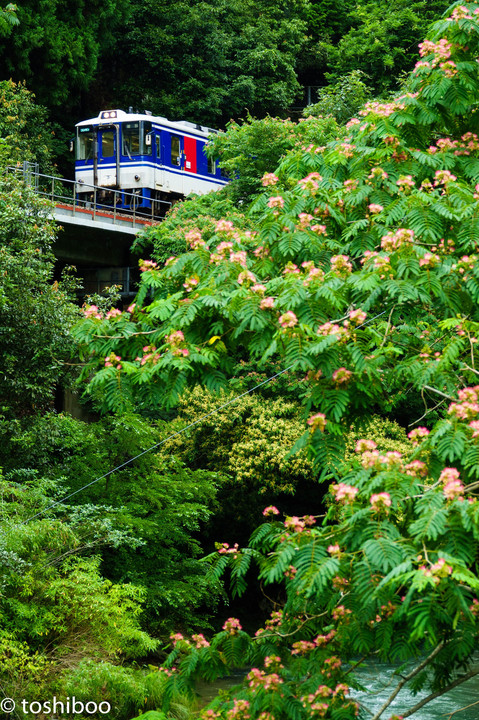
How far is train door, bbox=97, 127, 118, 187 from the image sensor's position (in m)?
27.2

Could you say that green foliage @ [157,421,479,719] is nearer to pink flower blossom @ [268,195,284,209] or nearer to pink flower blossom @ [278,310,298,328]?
pink flower blossom @ [278,310,298,328]

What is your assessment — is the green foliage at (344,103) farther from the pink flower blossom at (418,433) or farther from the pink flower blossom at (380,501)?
the pink flower blossom at (380,501)

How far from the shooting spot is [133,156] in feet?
89.7

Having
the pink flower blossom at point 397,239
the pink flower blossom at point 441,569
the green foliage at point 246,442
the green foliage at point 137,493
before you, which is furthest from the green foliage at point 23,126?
the pink flower blossom at point 441,569

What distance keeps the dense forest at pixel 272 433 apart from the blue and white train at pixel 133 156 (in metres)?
3.92

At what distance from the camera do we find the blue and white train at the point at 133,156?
2691 cm

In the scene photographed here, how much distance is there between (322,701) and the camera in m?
5.02

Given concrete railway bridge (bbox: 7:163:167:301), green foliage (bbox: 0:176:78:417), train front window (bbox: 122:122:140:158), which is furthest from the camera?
train front window (bbox: 122:122:140:158)

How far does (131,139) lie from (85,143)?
1.46 metres

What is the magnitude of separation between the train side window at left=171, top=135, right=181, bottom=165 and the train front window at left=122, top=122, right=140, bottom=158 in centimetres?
121

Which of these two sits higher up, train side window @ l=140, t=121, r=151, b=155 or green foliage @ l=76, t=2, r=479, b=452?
train side window @ l=140, t=121, r=151, b=155

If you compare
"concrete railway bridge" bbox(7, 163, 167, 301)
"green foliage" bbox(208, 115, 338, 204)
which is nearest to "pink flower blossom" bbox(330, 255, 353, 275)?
"green foliage" bbox(208, 115, 338, 204)

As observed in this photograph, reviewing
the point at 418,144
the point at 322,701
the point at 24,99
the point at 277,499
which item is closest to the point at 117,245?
the point at 24,99

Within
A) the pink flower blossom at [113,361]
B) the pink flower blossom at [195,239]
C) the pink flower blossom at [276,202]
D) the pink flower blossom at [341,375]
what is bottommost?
the pink flower blossom at [341,375]
